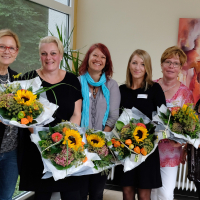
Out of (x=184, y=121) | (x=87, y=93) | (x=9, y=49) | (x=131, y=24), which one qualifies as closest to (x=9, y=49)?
(x=9, y=49)

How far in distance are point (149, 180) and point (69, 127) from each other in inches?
34.7

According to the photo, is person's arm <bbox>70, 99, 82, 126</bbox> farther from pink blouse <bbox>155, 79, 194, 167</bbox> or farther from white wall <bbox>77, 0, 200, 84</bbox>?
white wall <bbox>77, 0, 200, 84</bbox>

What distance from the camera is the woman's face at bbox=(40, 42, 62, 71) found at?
2053 mm

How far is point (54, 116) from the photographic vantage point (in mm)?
2057

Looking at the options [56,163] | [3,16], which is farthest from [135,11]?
[56,163]

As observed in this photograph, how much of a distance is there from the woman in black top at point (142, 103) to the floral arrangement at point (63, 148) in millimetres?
650

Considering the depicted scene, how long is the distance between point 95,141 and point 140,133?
1.14 feet

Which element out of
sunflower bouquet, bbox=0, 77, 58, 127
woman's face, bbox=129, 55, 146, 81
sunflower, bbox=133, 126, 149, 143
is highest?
woman's face, bbox=129, 55, 146, 81

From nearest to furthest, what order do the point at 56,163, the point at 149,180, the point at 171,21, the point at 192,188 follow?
the point at 56,163
the point at 149,180
the point at 192,188
the point at 171,21

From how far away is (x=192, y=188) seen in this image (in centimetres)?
364

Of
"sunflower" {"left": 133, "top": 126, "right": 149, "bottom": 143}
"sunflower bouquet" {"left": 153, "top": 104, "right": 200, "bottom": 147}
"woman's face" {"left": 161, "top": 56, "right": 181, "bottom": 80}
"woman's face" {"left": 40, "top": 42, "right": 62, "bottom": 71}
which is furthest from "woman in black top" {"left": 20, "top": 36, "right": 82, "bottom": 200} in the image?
"woman's face" {"left": 161, "top": 56, "right": 181, "bottom": 80}

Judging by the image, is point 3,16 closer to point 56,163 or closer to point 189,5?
point 56,163

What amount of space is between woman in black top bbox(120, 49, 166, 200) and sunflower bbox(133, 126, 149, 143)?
329 mm

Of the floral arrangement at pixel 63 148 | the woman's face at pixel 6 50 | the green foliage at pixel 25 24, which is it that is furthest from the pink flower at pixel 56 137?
the green foliage at pixel 25 24
